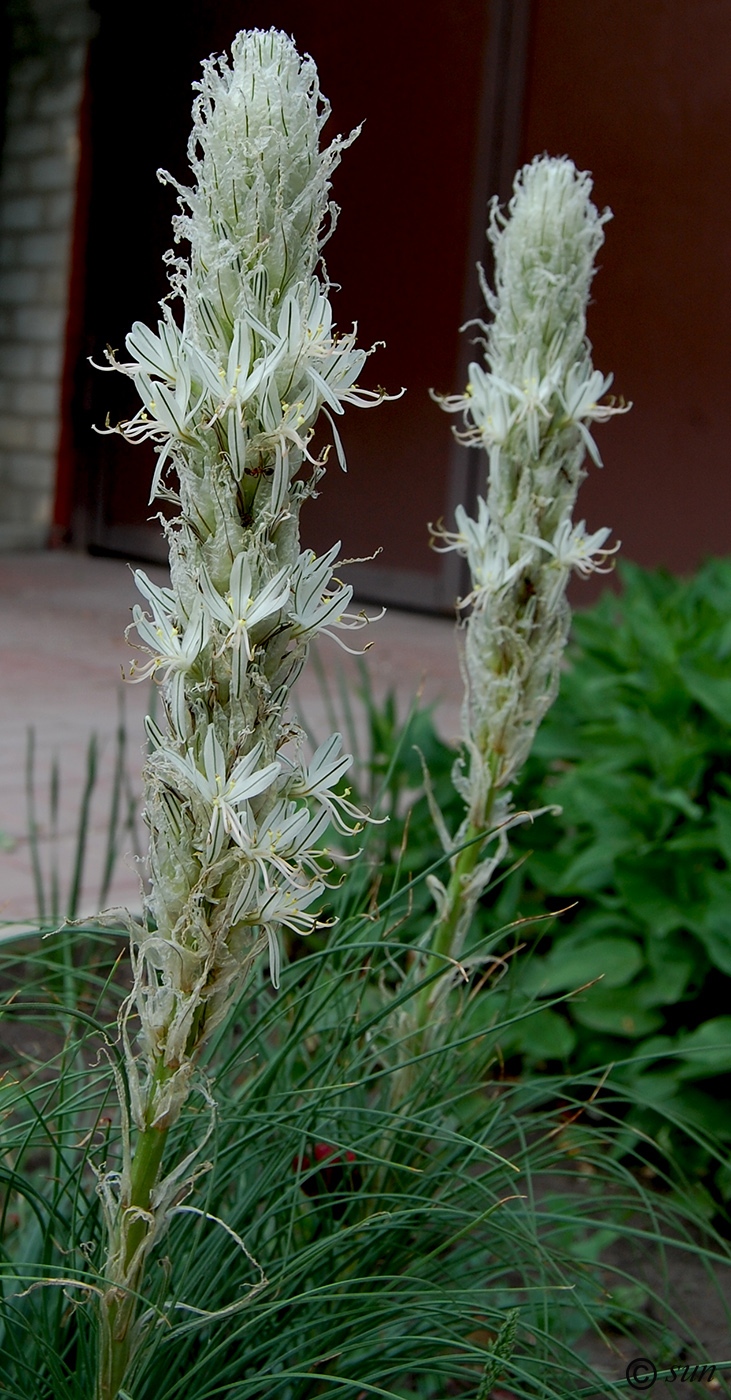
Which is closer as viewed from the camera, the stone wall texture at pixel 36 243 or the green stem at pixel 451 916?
the green stem at pixel 451 916

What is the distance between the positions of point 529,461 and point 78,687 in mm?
4577

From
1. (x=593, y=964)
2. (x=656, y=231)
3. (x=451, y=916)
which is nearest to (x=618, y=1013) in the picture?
(x=593, y=964)

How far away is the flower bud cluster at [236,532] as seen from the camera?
3.53 ft

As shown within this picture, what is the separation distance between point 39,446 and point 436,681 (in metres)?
5.14

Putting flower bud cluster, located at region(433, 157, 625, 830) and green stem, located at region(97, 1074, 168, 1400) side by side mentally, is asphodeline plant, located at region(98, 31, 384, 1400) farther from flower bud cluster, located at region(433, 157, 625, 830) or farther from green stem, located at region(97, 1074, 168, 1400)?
flower bud cluster, located at region(433, 157, 625, 830)

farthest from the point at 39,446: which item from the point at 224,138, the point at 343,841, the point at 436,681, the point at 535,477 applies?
the point at 224,138

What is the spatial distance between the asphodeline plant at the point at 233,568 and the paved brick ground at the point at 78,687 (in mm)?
1329

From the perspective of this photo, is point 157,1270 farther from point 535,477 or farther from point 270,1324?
point 535,477

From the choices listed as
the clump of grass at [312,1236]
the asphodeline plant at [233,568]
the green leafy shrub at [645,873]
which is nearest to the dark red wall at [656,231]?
the green leafy shrub at [645,873]

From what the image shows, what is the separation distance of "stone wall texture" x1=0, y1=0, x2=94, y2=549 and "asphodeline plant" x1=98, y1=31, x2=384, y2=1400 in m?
9.65

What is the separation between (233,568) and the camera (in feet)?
3.57

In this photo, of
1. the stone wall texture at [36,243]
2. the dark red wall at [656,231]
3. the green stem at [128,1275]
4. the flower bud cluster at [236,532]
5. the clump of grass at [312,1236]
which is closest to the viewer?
the flower bud cluster at [236,532]

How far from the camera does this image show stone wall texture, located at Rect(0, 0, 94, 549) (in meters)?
10.0

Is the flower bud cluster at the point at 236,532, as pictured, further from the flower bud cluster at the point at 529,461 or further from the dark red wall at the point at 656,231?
the dark red wall at the point at 656,231
